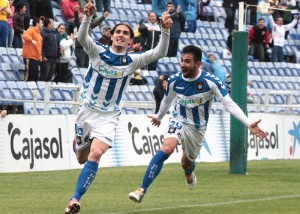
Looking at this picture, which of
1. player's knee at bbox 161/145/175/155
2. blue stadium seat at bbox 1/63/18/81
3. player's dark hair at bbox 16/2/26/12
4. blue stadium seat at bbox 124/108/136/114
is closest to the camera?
player's knee at bbox 161/145/175/155

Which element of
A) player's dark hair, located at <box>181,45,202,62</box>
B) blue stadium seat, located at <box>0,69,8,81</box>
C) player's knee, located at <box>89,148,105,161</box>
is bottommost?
blue stadium seat, located at <box>0,69,8,81</box>

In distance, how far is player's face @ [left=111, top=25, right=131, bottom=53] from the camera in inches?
484

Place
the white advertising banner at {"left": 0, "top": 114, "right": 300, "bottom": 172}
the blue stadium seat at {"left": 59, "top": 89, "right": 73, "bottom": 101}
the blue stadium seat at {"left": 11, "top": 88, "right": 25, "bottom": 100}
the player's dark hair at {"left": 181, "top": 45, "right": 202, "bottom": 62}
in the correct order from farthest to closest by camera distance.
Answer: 1. the blue stadium seat at {"left": 59, "top": 89, "right": 73, "bottom": 101}
2. the blue stadium seat at {"left": 11, "top": 88, "right": 25, "bottom": 100}
3. the white advertising banner at {"left": 0, "top": 114, "right": 300, "bottom": 172}
4. the player's dark hair at {"left": 181, "top": 45, "right": 202, "bottom": 62}

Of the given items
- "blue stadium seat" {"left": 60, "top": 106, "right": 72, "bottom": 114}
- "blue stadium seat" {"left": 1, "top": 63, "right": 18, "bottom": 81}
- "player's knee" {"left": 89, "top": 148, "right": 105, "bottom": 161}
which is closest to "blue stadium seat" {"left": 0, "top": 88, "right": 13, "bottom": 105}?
"blue stadium seat" {"left": 1, "top": 63, "right": 18, "bottom": 81}

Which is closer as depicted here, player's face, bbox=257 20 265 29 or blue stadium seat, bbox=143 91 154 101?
blue stadium seat, bbox=143 91 154 101

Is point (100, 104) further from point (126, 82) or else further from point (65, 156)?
point (65, 156)

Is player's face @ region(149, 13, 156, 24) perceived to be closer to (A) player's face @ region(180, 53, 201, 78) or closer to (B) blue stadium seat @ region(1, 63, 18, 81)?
Answer: (B) blue stadium seat @ region(1, 63, 18, 81)

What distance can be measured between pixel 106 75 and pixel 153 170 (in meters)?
1.58

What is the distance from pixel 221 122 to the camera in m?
25.0

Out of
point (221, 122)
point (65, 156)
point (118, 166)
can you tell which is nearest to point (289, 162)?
point (221, 122)

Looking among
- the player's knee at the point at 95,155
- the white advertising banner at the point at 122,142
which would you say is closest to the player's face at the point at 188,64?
the player's knee at the point at 95,155

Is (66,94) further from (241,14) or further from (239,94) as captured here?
(241,14)

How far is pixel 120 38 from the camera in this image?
40.6ft

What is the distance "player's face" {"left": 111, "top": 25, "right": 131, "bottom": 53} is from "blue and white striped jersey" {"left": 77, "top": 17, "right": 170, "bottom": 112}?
79 millimetres
